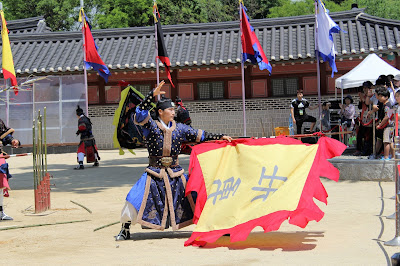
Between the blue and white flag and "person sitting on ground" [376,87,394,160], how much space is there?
17.5ft

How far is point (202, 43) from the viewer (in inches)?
960

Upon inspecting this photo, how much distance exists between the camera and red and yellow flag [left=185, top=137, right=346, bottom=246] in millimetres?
6707

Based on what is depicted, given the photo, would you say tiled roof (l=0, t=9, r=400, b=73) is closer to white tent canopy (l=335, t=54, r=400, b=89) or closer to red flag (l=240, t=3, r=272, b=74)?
white tent canopy (l=335, t=54, r=400, b=89)

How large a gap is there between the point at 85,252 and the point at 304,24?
19029 mm

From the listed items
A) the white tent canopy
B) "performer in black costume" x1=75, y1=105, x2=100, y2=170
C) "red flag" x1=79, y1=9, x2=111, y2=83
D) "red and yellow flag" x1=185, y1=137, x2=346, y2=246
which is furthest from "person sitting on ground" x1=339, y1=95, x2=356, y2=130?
"red and yellow flag" x1=185, y1=137, x2=346, y2=246

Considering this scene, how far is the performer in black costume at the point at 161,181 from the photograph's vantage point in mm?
7203

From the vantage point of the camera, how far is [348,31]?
917 inches

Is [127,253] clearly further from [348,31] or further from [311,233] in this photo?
[348,31]

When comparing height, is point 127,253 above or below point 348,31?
below

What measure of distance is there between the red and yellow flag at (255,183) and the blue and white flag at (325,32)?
10.1 metres

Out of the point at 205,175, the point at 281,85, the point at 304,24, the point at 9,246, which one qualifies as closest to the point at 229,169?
the point at 205,175

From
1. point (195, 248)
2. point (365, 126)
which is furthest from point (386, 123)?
point (195, 248)

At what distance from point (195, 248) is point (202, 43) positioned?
1823 cm

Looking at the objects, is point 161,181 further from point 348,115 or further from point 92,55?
point 92,55
